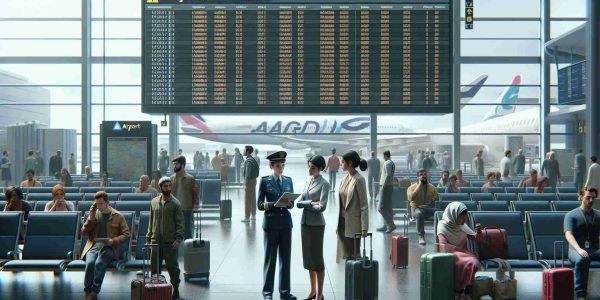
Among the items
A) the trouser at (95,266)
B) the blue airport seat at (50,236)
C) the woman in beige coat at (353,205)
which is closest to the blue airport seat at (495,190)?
the woman in beige coat at (353,205)

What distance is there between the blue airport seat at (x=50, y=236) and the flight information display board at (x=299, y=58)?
7.70 m

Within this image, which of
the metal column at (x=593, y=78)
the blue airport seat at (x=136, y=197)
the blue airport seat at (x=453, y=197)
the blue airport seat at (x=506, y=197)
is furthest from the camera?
the metal column at (x=593, y=78)

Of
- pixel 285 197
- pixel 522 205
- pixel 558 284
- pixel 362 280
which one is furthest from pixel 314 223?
pixel 522 205

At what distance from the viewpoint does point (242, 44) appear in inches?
730

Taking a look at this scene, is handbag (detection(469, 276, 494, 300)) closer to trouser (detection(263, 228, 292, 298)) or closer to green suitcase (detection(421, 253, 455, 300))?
green suitcase (detection(421, 253, 455, 300))

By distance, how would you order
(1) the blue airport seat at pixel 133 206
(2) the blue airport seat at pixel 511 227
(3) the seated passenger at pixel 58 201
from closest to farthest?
(2) the blue airport seat at pixel 511 227, (3) the seated passenger at pixel 58 201, (1) the blue airport seat at pixel 133 206

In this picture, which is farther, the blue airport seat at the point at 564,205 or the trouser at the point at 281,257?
the blue airport seat at the point at 564,205

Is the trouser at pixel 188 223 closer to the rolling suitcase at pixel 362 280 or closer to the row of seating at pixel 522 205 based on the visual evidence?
the row of seating at pixel 522 205

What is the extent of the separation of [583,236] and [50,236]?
22.9 ft

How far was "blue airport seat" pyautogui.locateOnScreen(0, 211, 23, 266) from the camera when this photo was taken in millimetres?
10727

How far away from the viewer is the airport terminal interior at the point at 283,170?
31.0 feet

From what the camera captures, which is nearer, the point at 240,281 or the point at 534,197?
the point at 240,281

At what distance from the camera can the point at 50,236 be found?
35.2 ft

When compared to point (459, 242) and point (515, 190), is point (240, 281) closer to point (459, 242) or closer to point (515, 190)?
point (459, 242)
